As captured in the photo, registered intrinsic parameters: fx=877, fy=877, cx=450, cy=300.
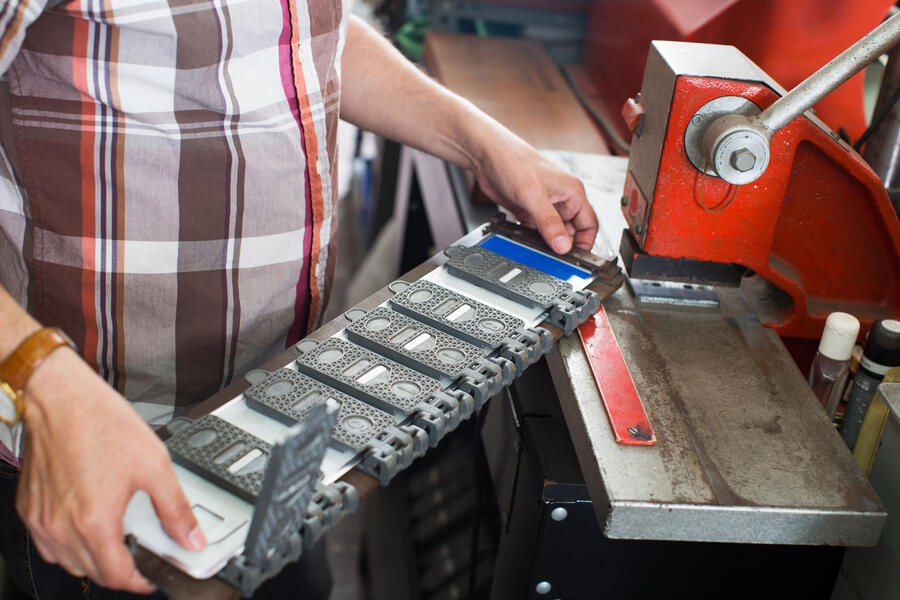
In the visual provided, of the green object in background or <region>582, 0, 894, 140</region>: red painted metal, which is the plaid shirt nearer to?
<region>582, 0, 894, 140</region>: red painted metal

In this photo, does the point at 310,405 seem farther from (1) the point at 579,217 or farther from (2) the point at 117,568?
(1) the point at 579,217

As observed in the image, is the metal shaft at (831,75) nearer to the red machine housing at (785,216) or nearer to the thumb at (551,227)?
the red machine housing at (785,216)

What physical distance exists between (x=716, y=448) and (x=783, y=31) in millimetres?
805

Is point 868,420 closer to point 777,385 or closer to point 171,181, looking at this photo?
point 777,385

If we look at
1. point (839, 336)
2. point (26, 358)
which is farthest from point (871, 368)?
point (26, 358)

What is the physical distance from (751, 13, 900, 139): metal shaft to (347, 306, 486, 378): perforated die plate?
1.34 feet

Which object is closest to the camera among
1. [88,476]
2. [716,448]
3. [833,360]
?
[88,476]

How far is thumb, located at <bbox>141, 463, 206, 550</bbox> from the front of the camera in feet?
2.18

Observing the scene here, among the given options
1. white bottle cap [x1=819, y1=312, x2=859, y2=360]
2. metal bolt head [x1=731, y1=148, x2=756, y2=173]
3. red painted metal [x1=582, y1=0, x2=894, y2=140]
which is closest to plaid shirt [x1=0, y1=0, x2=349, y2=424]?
metal bolt head [x1=731, y1=148, x2=756, y2=173]

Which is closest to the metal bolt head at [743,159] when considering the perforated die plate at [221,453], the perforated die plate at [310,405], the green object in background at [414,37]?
the perforated die plate at [310,405]

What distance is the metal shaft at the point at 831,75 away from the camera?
0.90 m

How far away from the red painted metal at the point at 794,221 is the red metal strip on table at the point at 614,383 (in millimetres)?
127

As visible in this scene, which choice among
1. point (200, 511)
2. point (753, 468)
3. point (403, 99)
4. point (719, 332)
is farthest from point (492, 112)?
point (200, 511)

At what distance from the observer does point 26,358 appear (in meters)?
0.69
